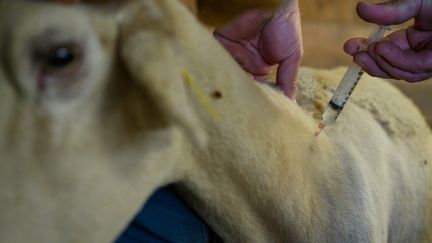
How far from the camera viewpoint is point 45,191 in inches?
26.8

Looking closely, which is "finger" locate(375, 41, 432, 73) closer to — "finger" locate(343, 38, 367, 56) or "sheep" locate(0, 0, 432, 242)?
"finger" locate(343, 38, 367, 56)

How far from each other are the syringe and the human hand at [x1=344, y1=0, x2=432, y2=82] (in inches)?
0.6

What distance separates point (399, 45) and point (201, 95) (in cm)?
37

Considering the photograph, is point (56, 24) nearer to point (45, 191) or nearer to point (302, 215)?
point (45, 191)

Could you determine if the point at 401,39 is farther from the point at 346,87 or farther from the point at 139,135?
the point at 139,135

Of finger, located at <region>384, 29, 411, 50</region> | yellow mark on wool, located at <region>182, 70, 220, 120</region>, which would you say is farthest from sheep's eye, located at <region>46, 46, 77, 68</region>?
finger, located at <region>384, 29, 411, 50</region>

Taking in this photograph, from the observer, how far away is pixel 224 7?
77 cm

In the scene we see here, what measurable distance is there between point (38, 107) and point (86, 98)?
0.05 meters

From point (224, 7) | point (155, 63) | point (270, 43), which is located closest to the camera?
point (155, 63)

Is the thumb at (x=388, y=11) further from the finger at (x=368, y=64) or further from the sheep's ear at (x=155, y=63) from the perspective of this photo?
the sheep's ear at (x=155, y=63)

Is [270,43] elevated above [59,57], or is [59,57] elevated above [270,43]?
[59,57]

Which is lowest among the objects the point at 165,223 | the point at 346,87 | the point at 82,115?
the point at 165,223

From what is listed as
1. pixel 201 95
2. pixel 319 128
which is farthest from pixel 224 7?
pixel 319 128

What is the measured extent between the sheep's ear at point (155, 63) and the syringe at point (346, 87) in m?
0.35
